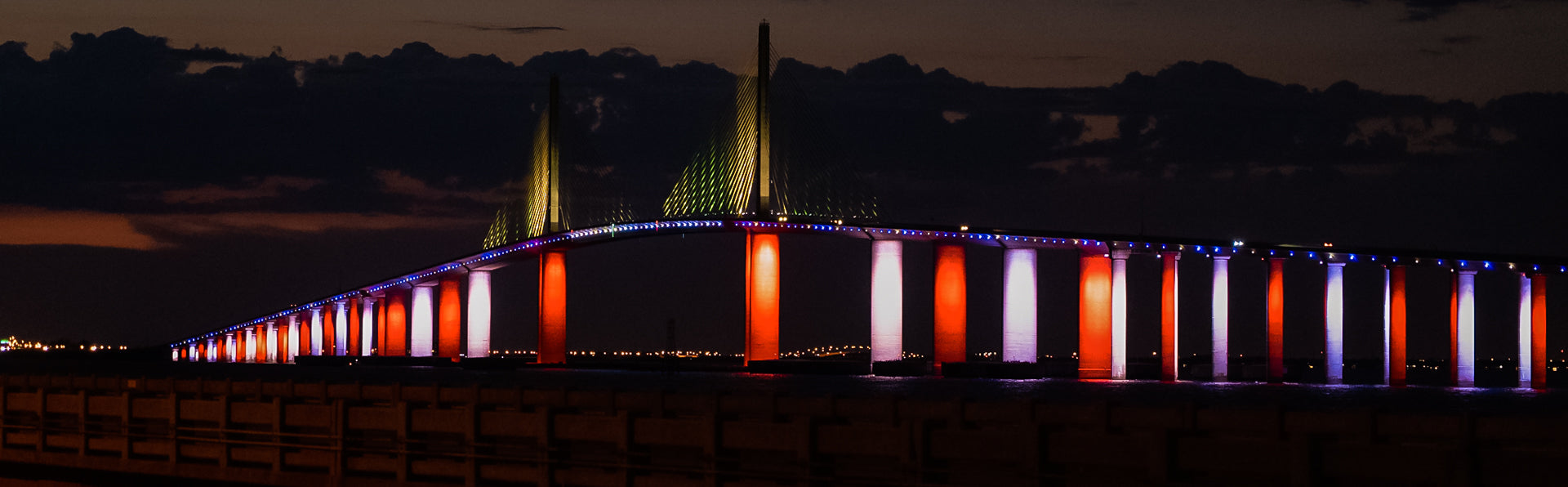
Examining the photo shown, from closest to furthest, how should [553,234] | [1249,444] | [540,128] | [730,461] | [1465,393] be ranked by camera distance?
[1249,444] → [730,461] → [1465,393] → [553,234] → [540,128]

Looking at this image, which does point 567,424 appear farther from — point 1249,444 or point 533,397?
point 1249,444

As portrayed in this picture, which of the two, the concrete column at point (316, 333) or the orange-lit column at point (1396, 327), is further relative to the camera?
the concrete column at point (316, 333)

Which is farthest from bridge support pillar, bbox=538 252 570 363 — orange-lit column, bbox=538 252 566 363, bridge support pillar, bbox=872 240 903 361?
bridge support pillar, bbox=872 240 903 361

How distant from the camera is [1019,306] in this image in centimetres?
10644

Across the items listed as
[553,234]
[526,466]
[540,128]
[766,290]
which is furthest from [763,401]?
[540,128]

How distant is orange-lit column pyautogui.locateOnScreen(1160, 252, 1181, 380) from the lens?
10262 centimetres

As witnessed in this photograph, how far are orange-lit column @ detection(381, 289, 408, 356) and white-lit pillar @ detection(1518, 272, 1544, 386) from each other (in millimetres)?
108799

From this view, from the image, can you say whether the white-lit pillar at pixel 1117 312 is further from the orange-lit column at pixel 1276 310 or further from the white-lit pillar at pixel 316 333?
the white-lit pillar at pixel 316 333

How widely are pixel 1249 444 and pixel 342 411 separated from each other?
1076 cm

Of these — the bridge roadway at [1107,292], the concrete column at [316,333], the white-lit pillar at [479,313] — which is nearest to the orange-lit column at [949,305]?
the bridge roadway at [1107,292]

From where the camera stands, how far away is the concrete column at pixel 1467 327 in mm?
99375

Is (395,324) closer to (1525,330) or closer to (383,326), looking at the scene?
(383,326)

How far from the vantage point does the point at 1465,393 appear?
94938mm

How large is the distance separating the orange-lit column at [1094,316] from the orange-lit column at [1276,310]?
959 cm
